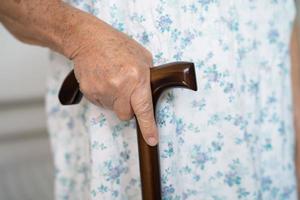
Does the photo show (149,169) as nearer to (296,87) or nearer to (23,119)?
(296,87)

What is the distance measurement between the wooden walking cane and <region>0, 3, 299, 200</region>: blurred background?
2.59 ft

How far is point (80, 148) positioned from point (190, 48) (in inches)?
13.0

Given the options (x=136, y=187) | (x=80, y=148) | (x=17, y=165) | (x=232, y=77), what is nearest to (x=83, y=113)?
(x=80, y=148)

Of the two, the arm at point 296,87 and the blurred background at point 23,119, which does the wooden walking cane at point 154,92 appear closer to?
the arm at point 296,87

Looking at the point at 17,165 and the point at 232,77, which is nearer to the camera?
the point at 232,77

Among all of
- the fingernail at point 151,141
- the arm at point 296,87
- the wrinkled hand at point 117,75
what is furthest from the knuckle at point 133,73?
the arm at point 296,87

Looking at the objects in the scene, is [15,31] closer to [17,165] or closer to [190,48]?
[190,48]

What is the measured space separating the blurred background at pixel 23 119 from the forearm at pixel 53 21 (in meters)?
0.80

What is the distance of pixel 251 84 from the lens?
2.32 ft

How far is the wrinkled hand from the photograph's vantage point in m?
0.52

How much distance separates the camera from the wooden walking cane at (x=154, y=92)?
1.72 ft

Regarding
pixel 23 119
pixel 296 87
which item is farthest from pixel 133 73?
pixel 23 119

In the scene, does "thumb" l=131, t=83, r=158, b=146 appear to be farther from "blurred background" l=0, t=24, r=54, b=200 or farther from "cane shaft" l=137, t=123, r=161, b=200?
"blurred background" l=0, t=24, r=54, b=200

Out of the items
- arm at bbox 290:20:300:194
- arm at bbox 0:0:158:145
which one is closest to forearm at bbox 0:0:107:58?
arm at bbox 0:0:158:145
